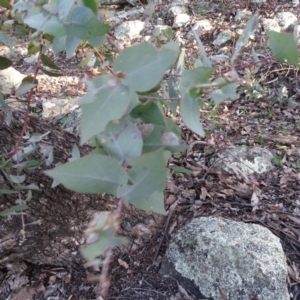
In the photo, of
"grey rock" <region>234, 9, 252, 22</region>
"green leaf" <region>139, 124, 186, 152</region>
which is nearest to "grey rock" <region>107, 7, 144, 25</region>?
"grey rock" <region>234, 9, 252, 22</region>

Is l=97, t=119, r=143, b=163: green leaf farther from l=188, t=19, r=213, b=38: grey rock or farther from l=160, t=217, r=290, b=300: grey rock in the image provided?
l=188, t=19, r=213, b=38: grey rock

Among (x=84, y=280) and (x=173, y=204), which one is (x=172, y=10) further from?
(x=84, y=280)

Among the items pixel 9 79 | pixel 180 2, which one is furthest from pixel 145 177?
pixel 180 2

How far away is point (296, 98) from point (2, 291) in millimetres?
2566

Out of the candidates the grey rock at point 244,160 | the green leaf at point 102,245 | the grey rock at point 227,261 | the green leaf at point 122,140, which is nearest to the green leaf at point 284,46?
the green leaf at point 122,140

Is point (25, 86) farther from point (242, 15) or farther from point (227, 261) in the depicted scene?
point (242, 15)

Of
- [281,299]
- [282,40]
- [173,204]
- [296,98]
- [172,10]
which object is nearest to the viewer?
[282,40]

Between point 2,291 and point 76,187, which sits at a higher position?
point 76,187

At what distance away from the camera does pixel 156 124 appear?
71 centimetres

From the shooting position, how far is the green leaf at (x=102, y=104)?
0.52 meters

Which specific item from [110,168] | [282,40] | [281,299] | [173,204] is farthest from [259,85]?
[110,168]

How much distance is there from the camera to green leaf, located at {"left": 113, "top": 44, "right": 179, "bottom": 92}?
1.80ft

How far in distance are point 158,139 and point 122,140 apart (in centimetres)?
8

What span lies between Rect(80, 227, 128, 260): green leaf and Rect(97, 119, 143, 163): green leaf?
0.44ft
